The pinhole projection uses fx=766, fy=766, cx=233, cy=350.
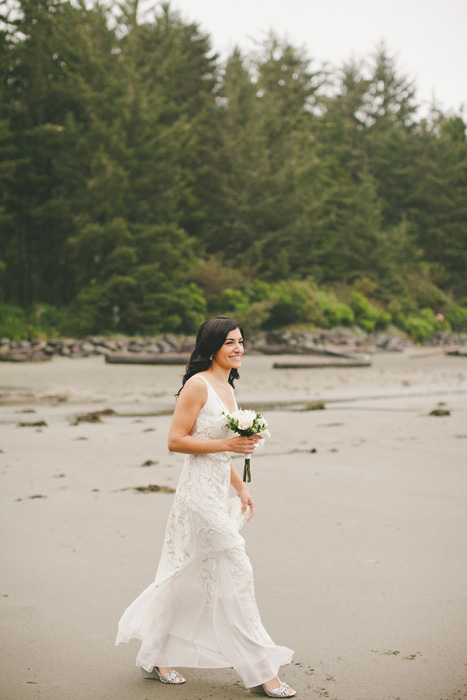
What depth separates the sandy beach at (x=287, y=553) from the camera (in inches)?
123

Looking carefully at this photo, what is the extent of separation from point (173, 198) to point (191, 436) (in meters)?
28.1

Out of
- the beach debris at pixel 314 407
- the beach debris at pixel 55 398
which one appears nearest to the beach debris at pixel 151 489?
the beach debris at pixel 314 407

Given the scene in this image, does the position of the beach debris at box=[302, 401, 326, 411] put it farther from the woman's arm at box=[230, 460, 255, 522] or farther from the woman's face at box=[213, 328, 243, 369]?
the woman's face at box=[213, 328, 243, 369]

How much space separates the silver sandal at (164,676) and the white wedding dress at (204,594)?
0.17 feet

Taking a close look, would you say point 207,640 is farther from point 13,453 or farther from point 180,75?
point 180,75

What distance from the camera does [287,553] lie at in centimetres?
464

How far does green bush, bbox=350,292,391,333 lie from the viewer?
3291 cm

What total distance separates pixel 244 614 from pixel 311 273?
1368 inches

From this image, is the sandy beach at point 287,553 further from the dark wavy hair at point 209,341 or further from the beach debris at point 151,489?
the dark wavy hair at point 209,341

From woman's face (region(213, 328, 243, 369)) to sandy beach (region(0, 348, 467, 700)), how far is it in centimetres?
128

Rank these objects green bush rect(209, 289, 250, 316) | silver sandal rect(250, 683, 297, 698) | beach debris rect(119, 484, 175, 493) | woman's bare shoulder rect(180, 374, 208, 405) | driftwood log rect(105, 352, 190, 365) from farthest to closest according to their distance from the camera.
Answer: green bush rect(209, 289, 250, 316), driftwood log rect(105, 352, 190, 365), beach debris rect(119, 484, 175, 493), woman's bare shoulder rect(180, 374, 208, 405), silver sandal rect(250, 683, 297, 698)

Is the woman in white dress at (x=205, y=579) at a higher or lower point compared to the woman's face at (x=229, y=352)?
lower

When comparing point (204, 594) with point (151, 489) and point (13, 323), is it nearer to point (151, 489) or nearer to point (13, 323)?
point (151, 489)

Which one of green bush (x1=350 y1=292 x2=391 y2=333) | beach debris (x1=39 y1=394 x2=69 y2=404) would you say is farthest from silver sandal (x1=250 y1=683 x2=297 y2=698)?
green bush (x1=350 y1=292 x2=391 y2=333)
